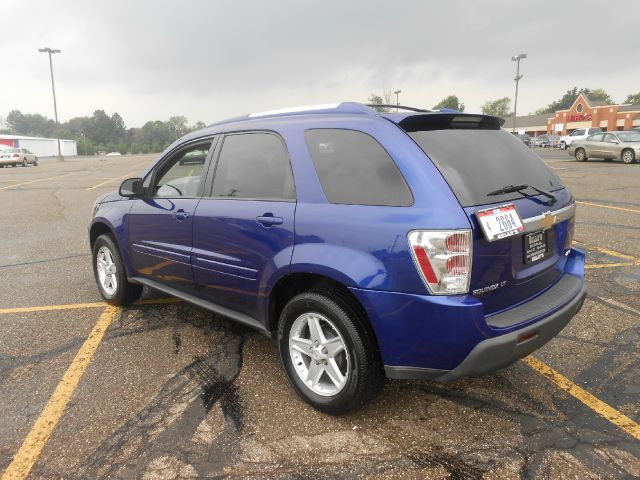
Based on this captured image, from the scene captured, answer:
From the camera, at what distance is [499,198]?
95.7 inches

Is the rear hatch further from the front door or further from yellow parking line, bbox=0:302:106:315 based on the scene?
yellow parking line, bbox=0:302:106:315

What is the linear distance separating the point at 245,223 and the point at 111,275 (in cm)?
229

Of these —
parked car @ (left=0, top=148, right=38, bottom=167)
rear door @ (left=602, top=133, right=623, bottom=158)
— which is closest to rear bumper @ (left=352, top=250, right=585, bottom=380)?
rear door @ (left=602, top=133, right=623, bottom=158)

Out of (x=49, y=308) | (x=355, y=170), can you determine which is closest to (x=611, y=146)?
(x=355, y=170)

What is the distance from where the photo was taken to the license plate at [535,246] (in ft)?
8.21

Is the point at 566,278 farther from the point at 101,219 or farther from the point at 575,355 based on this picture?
the point at 101,219

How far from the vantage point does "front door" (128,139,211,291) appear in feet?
11.5

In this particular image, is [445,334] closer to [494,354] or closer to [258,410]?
[494,354]

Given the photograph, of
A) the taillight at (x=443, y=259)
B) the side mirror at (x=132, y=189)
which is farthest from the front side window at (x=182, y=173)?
the taillight at (x=443, y=259)

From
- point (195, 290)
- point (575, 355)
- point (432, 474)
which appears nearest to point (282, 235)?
point (195, 290)

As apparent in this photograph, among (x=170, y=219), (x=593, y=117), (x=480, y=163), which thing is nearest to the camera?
(x=480, y=163)

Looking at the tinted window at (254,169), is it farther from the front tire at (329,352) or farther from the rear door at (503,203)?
the rear door at (503,203)

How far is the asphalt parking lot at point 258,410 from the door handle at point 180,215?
0.98 metres

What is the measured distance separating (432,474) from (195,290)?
2.07 metres
